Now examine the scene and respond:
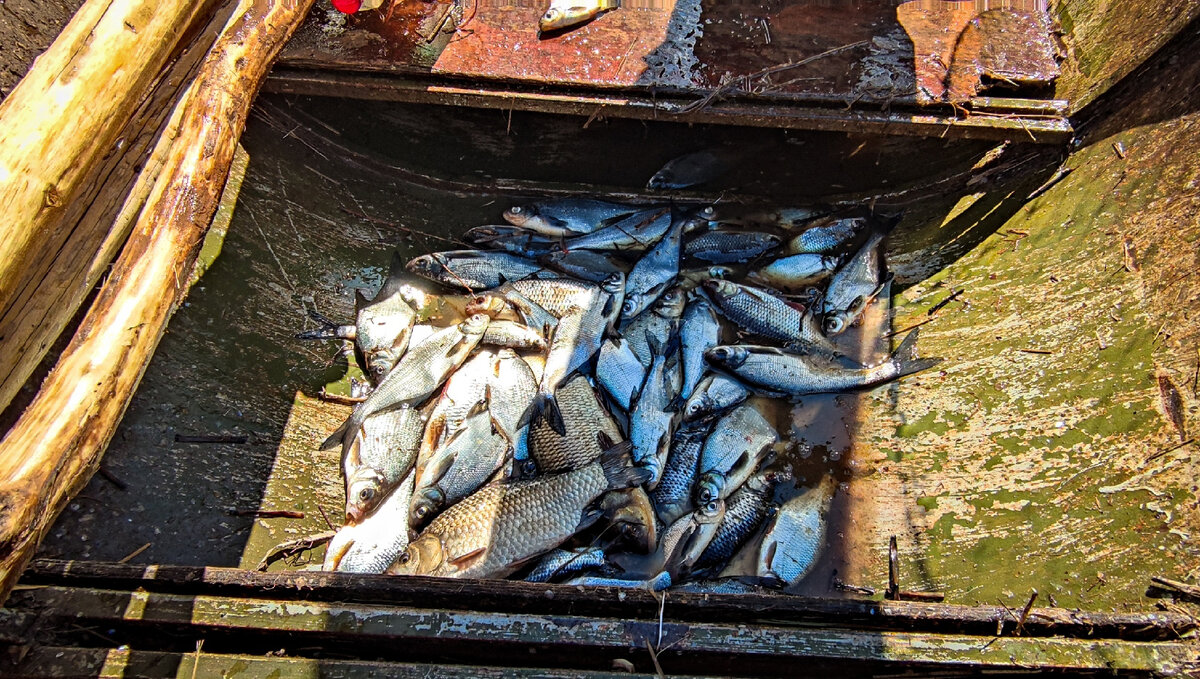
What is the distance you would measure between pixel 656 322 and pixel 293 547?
7.09 ft

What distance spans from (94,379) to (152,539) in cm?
103

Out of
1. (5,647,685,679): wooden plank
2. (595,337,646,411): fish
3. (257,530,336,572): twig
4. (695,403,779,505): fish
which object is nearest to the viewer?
(5,647,685,679): wooden plank

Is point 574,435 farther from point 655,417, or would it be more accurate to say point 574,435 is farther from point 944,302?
point 944,302

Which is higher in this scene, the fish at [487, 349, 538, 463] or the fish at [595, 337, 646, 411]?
the fish at [595, 337, 646, 411]

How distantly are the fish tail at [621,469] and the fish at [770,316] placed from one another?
111cm

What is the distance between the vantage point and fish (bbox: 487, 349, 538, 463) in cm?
318

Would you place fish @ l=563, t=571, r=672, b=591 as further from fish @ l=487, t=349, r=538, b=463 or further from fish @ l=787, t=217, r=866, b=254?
fish @ l=787, t=217, r=866, b=254

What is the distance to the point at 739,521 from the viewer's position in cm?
307

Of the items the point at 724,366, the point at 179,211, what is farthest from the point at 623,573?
the point at 179,211

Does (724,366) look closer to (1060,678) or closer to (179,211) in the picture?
(1060,678)

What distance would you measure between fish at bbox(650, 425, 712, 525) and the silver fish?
0.46 metres

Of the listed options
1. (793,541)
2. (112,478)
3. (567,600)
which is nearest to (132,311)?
(112,478)

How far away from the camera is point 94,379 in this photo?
6.45 feet

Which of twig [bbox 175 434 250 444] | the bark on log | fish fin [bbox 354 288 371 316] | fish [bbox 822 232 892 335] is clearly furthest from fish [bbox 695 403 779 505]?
the bark on log
